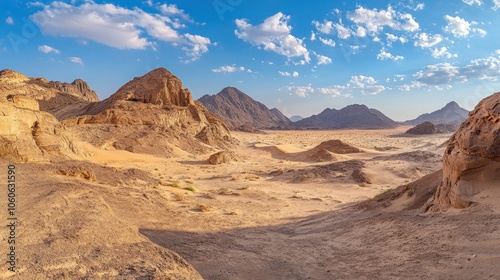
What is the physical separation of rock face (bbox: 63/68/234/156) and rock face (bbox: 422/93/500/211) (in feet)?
71.3

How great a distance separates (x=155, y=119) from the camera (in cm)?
3094

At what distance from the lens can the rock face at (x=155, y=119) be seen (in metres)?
26.2

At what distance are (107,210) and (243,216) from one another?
4.74m

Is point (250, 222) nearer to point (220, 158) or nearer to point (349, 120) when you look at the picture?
point (220, 158)

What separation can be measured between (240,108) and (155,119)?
111 metres

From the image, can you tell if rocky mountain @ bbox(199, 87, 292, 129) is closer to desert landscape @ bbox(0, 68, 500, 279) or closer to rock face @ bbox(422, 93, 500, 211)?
desert landscape @ bbox(0, 68, 500, 279)

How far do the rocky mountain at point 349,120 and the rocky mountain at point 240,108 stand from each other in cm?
1273

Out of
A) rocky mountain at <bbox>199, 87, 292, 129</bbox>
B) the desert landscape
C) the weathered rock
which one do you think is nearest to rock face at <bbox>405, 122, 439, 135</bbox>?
rocky mountain at <bbox>199, 87, 292, 129</bbox>

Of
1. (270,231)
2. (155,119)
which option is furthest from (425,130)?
(270,231)

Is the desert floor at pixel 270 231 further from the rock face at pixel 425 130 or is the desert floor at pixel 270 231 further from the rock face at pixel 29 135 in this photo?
the rock face at pixel 425 130

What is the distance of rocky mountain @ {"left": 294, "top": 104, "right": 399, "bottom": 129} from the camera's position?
127m

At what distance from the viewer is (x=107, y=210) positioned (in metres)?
5.79

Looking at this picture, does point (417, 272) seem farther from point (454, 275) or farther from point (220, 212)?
point (220, 212)

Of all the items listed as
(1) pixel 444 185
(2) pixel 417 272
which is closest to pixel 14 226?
(2) pixel 417 272
